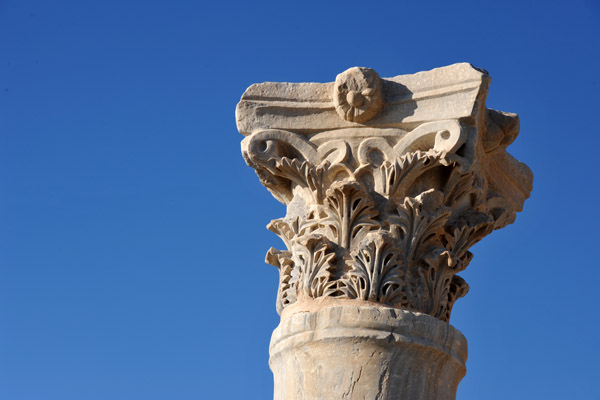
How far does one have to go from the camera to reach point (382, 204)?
29.3 ft

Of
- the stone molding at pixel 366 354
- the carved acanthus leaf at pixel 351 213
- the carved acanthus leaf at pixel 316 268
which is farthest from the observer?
the carved acanthus leaf at pixel 351 213

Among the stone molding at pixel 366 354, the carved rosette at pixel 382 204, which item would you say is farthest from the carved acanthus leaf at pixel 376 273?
the stone molding at pixel 366 354

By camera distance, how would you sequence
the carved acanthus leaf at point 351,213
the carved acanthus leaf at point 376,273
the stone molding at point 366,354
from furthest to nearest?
the carved acanthus leaf at point 351,213
the carved acanthus leaf at point 376,273
the stone molding at point 366,354

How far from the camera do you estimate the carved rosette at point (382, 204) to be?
8.70 metres

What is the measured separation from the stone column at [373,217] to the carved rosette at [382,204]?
0.01 m

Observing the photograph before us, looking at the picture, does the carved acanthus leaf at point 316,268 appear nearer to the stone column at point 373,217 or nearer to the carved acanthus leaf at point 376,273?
the stone column at point 373,217

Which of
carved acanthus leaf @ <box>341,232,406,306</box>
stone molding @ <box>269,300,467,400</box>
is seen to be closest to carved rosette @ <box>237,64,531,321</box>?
carved acanthus leaf @ <box>341,232,406,306</box>

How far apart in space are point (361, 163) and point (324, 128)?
58 cm

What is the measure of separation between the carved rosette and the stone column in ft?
0.04

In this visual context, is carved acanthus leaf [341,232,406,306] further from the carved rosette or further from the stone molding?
the stone molding

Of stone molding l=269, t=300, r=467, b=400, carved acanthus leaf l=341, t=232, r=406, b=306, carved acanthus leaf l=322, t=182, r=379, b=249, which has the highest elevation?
carved acanthus leaf l=322, t=182, r=379, b=249

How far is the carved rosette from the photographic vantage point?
8.70m

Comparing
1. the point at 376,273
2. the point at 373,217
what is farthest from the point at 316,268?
the point at 373,217

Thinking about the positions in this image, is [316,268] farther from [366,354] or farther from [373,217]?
[366,354]
